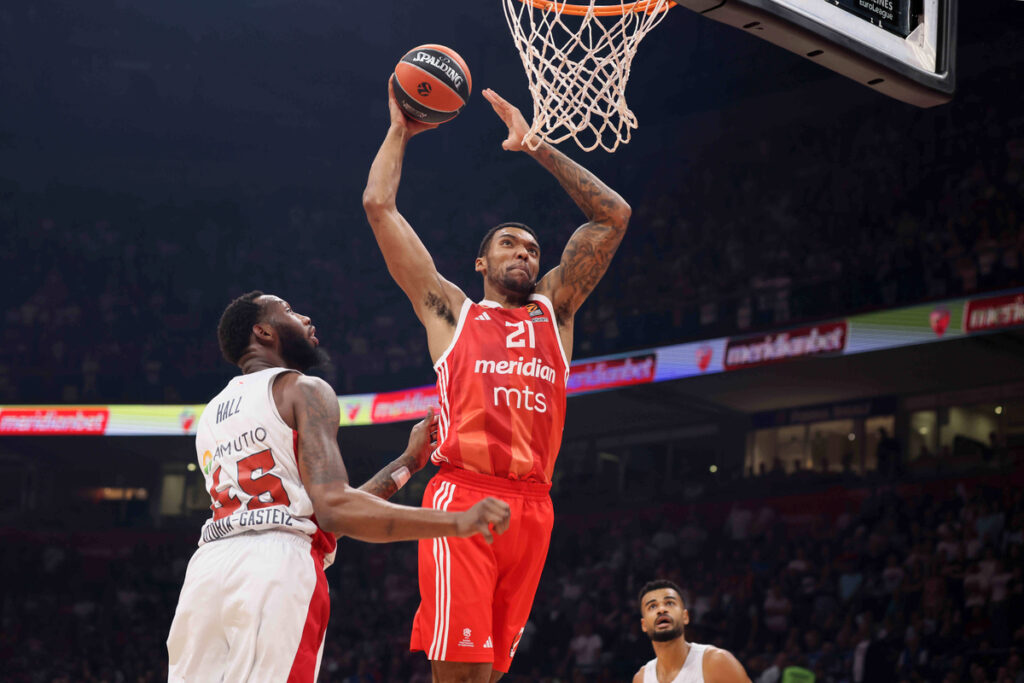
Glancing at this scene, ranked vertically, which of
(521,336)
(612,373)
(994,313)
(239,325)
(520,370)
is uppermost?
(994,313)

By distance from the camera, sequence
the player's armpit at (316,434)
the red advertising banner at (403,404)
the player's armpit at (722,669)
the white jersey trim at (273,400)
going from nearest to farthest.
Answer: the player's armpit at (316,434) < the white jersey trim at (273,400) < the player's armpit at (722,669) < the red advertising banner at (403,404)

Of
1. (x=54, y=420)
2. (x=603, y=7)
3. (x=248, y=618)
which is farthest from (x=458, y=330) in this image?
(x=54, y=420)

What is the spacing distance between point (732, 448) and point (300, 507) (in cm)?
1388

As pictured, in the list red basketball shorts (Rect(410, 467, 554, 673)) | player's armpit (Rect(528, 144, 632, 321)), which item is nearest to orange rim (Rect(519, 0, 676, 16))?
player's armpit (Rect(528, 144, 632, 321))

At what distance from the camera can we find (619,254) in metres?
16.8

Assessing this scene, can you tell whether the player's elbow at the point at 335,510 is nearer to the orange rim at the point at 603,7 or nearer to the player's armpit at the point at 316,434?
the player's armpit at the point at 316,434

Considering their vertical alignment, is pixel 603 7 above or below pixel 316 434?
above

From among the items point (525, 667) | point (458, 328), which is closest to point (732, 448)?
point (525, 667)

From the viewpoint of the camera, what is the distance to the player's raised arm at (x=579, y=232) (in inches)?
173

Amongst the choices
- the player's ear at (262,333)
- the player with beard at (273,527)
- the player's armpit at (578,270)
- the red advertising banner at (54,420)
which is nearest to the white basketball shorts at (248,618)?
the player with beard at (273,527)

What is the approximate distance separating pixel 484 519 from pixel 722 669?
4.12 metres

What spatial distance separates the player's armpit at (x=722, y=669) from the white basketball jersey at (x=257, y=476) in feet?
13.1

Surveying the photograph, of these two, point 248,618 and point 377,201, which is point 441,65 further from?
point 248,618

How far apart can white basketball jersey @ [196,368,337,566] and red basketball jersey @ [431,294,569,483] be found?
102 centimetres
